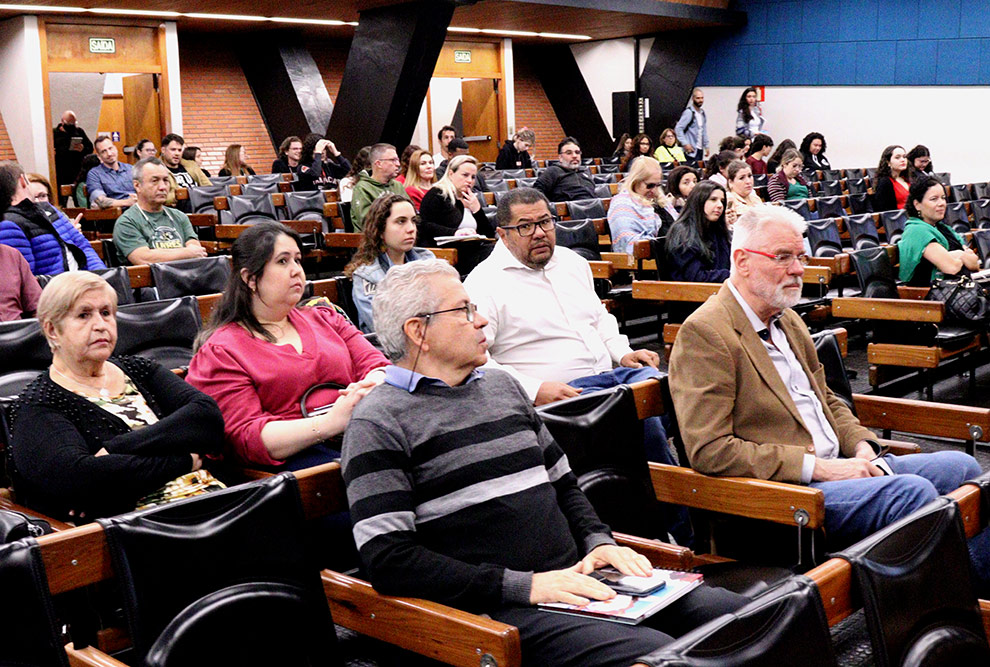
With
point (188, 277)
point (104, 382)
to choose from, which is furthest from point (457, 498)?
point (188, 277)

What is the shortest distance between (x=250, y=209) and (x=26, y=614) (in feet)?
20.7

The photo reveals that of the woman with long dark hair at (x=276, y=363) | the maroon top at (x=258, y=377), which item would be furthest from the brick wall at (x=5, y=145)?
the maroon top at (x=258, y=377)

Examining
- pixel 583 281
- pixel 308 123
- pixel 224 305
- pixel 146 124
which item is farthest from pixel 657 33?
pixel 224 305

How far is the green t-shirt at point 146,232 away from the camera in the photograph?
16.9 ft

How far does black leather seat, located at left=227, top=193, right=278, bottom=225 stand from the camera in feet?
25.0

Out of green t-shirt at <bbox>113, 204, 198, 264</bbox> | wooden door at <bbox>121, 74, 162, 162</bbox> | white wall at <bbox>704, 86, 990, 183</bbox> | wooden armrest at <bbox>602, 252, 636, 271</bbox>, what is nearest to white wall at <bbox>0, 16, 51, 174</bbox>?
wooden door at <bbox>121, 74, 162, 162</bbox>

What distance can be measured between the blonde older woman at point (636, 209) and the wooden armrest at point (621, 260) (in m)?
0.19

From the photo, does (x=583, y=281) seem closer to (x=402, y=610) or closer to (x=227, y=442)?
(x=227, y=442)

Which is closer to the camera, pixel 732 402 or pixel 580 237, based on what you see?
pixel 732 402

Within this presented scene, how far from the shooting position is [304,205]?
26.0ft

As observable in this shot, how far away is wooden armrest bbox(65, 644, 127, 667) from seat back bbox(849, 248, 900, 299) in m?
4.26

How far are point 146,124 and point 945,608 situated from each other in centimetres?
1235

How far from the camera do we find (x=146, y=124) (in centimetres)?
1266

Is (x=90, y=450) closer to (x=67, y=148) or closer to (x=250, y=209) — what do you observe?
(x=250, y=209)
